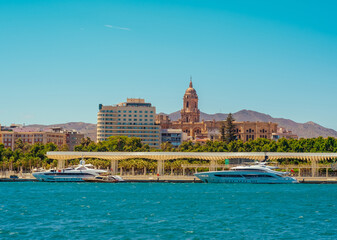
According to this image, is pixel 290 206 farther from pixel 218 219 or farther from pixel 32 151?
pixel 32 151

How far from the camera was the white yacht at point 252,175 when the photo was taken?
10638cm

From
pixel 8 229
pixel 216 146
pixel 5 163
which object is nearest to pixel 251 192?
pixel 8 229

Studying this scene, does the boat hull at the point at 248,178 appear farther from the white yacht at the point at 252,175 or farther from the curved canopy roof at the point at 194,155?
the curved canopy roof at the point at 194,155

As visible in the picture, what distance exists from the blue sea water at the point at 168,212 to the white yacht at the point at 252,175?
970 cm

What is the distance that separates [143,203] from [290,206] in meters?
17.2

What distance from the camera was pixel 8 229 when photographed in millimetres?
53250

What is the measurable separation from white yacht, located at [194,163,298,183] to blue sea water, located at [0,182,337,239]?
970cm

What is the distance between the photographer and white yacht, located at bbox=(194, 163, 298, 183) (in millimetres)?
106375

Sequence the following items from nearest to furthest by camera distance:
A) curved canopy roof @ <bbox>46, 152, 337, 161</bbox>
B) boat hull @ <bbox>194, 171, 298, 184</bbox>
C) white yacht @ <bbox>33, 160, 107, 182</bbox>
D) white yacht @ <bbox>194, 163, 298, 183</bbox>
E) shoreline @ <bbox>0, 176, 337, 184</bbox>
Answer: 1. white yacht @ <bbox>194, 163, 298, 183</bbox>
2. boat hull @ <bbox>194, 171, 298, 184</bbox>
3. shoreline @ <bbox>0, 176, 337, 184</bbox>
4. white yacht @ <bbox>33, 160, 107, 182</bbox>
5. curved canopy roof @ <bbox>46, 152, 337, 161</bbox>

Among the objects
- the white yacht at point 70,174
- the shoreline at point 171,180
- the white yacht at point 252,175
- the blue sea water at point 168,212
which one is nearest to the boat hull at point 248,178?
the white yacht at point 252,175

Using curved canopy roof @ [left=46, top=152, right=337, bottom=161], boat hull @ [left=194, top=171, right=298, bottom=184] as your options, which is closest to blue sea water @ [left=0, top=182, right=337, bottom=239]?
boat hull @ [left=194, top=171, right=298, bottom=184]

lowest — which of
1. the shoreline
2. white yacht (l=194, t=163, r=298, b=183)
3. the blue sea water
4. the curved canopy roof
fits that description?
the blue sea water

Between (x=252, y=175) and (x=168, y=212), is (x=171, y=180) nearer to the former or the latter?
(x=252, y=175)

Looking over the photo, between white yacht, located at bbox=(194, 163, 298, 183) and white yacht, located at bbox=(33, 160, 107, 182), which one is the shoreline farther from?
white yacht, located at bbox=(194, 163, 298, 183)
